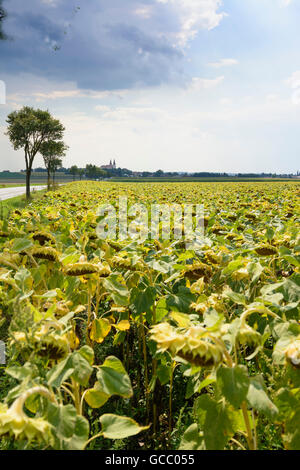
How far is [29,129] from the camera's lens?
2864cm

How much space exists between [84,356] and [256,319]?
1.04 meters

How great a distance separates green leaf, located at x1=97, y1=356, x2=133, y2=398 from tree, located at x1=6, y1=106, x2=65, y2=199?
27794mm

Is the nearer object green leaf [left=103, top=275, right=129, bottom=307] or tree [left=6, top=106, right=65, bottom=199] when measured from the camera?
green leaf [left=103, top=275, right=129, bottom=307]

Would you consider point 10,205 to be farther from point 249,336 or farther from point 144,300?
point 249,336

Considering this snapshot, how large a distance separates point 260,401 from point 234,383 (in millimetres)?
88

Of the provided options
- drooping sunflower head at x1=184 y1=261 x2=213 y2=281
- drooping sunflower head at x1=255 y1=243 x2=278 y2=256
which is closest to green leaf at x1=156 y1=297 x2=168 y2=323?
drooping sunflower head at x1=184 y1=261 x2=213 y2=281

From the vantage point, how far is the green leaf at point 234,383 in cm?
94

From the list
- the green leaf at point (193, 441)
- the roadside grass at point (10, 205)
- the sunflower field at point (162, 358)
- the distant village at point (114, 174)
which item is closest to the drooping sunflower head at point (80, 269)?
the sunflower field at point (162, 358)

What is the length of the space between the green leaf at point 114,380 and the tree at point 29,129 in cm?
2779

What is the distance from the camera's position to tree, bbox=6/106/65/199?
28.3 metres

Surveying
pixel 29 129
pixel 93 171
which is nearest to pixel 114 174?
pixel 93 171

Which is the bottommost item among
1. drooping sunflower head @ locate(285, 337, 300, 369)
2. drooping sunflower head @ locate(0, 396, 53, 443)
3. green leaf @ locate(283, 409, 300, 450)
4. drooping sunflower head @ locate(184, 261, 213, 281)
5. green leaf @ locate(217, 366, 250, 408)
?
green leaf @ locate(283, 409, 300, 450)

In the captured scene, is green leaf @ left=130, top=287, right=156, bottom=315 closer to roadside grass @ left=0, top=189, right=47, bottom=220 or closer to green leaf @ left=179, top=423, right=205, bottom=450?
green leaf @ left=179, top=423, right=205, bottom=450

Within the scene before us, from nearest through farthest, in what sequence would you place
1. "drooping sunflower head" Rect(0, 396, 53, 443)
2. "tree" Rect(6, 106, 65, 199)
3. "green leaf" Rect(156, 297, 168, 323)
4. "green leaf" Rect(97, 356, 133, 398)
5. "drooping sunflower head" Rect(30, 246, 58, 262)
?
"drooping sunflower head" Rect(0, 396, 53, 443)
"green leaf" Rect(97, 356, 133, 398)
"green leaf" Rect(156, 297, 168, 323)
"drooping sunflower head" Rect(30, 246, 58, 262)
"tree" Rect(6, 106, 65, 199)
